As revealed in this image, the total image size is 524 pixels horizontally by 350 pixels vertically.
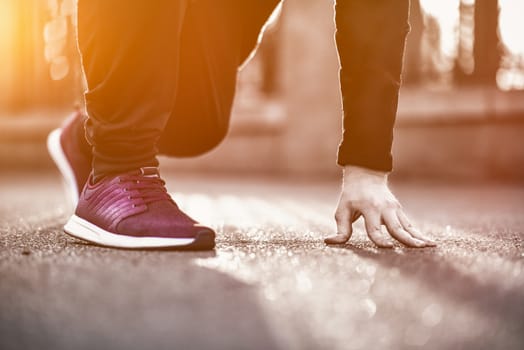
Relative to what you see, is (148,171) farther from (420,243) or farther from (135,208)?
(420,243)

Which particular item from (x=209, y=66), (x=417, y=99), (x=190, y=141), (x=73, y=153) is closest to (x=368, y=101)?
(x=209, y=66)

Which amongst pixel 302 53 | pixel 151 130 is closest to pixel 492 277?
pixel 151 130

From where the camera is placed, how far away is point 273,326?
24.9 inches

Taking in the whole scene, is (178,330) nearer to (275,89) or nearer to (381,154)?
(381,154)

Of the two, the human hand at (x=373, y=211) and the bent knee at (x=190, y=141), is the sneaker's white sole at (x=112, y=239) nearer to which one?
the human hand at (x=373, y=211)

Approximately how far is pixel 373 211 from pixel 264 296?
48 cm

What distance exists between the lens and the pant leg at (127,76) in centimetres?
118

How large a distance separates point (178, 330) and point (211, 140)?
103cm

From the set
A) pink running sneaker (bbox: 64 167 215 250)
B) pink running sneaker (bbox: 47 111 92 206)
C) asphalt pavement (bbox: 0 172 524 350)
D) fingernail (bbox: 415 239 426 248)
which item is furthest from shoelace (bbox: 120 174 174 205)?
fingernail (bbox: 415 239 426 248)

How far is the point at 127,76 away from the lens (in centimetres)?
119

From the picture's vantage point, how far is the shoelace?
117cm

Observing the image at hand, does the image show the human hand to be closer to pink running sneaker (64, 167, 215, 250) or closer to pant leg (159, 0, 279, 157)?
pink running sneaker (64, 167, 215, 250)

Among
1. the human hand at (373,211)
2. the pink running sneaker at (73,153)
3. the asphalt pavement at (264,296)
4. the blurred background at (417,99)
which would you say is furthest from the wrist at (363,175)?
the blurred background at (417,99)

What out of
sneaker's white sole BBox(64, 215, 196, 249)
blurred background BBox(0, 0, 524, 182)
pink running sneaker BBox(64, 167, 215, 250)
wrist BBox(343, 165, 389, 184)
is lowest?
blurred background BBox(0, 0, 524, 182)
